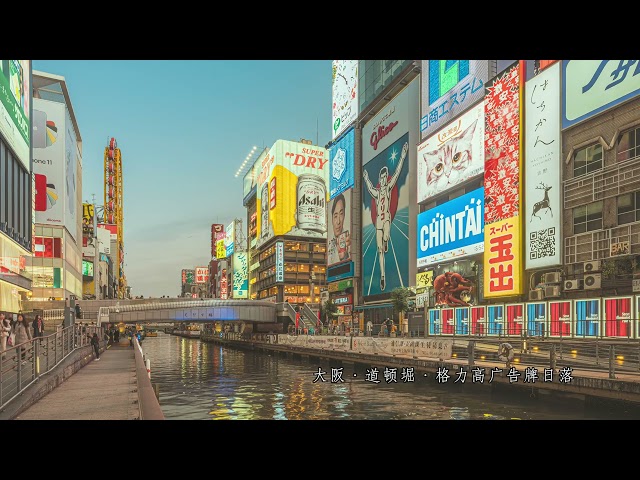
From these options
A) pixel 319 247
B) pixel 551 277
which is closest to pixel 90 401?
pixel 551 277

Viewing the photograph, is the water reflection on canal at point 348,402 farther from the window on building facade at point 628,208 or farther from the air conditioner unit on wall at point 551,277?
the window on building facade at point 628,208

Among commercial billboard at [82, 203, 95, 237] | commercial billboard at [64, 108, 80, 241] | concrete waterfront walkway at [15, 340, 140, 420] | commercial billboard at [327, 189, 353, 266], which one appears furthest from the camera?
commercial billboard at [82, 203, 95, 237]

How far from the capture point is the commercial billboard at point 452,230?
6009 centimetres

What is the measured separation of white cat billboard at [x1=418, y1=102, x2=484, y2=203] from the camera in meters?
61.6

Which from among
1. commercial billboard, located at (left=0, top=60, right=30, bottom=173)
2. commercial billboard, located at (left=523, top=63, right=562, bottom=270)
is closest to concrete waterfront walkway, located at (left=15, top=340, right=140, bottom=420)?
commercial billboard, located at (left=0, top=60, right=30, bottom=173)

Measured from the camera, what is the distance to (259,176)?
183m

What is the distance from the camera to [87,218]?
147 metres

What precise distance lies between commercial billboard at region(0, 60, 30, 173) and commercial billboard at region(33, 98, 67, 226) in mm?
22589

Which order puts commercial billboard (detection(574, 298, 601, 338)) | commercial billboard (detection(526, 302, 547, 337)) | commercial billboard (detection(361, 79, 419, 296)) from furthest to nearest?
commercial billboard (detection(361, 79, 419, 296)) < commercial billboard (detection(526, 302, 547, 337)) < commercial billboard (detection(574, 298, 601, 338))

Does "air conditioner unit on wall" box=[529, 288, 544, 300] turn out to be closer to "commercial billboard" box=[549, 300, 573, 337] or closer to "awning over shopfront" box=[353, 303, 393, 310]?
"commercial billboard" box=[549, 300, 573, 337]

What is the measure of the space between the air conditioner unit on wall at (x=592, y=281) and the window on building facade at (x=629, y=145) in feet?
27.5

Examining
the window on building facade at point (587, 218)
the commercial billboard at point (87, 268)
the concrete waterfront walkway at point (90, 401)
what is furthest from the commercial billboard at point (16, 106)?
the commercial billboard at point (87, 268)

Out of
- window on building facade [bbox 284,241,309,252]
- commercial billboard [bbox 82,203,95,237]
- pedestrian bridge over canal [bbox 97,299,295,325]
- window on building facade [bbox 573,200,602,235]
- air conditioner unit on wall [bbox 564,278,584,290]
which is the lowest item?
pedestrian bridge over canal [bbox 97,299,295,325]

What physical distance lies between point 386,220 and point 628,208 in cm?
5241
